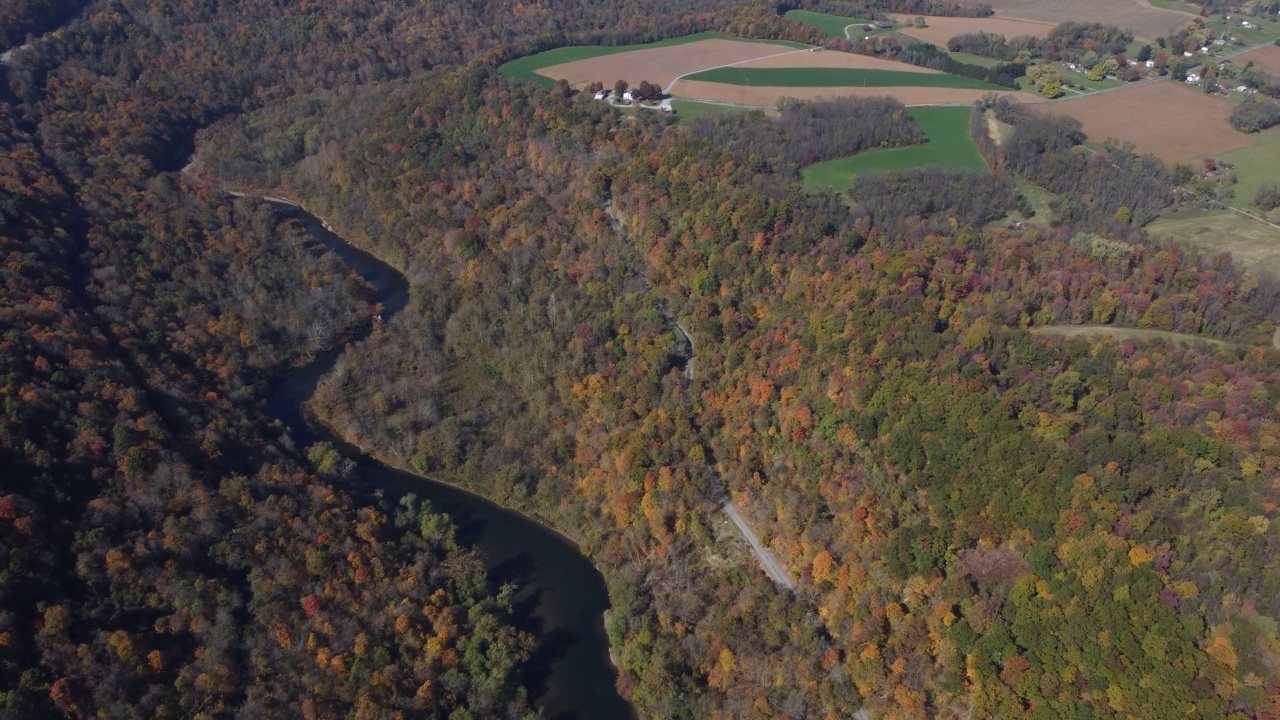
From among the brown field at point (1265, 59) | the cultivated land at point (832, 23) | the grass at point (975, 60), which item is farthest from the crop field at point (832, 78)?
the brown field at point (1265, 59)

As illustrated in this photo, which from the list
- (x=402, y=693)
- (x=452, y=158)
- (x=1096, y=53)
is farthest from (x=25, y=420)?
(x=1096, y=53)

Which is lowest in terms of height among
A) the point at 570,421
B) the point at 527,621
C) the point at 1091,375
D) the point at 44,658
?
the point at 527,621

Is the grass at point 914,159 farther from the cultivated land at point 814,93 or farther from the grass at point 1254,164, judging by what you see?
the grass at point 1254,164

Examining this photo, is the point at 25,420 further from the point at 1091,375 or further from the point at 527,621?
the point at 1091,375

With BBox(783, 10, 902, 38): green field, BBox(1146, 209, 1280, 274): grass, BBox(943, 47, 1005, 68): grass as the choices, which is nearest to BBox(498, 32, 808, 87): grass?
BBox(783, 10, 902, 38): green field

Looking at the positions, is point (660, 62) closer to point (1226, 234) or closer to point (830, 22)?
point (830, 22)

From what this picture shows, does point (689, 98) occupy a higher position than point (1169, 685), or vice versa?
point (689, 98)
